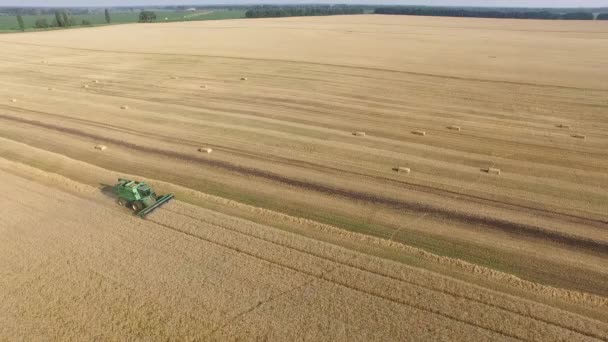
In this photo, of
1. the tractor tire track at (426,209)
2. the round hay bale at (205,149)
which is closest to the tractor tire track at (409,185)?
the round hay bale at (205,149)

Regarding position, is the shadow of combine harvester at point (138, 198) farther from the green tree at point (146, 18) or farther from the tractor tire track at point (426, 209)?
the green tree at point (146, 18)

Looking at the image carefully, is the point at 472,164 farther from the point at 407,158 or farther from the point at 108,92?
the point at 108,92

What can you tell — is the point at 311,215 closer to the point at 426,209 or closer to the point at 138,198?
the point at 426,209

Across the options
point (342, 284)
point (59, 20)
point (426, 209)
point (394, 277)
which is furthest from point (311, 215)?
point (59, 20)

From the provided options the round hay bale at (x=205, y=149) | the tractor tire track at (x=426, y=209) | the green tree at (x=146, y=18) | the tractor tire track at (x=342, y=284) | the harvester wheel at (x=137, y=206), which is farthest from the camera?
the green tree at (x=146, y=18)

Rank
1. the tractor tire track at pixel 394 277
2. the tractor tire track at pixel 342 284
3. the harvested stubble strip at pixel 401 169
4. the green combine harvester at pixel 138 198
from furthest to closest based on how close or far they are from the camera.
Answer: the harvested stubble strip at pixel 401 169, the green combine harvester at pixel 138 198, the tractor tire track at pixel 342 284, the tractor tire track at pixel 394 277

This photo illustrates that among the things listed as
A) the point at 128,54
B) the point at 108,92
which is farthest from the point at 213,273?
the point at 128,54
